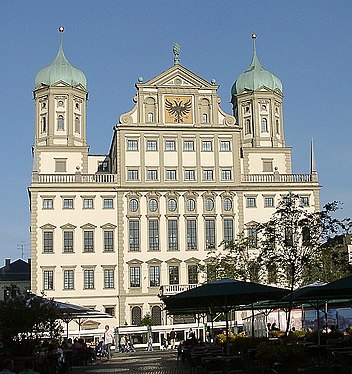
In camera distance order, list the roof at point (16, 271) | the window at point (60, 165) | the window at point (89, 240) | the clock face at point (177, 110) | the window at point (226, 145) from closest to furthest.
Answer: the window at point (89, 240)
the clock face at point (177, 110)
the window at point (226, 145)
the window at point (60, 165)
the roof at point (16, 271)

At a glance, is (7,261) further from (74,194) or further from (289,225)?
(289,225)

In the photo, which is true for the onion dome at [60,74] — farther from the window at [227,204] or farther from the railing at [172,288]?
the railing at [172,288]

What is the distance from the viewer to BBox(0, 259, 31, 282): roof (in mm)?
85625

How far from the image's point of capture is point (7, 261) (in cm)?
8969

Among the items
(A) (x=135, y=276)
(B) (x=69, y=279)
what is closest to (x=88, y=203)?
(B) (x=69, y=279)

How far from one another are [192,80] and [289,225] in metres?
31.9

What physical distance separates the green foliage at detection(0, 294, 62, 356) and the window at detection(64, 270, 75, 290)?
33.5 meters

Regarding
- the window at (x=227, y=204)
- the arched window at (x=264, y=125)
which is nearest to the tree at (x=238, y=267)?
the window at (x=227, y=204)

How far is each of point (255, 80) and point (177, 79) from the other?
28.8ft

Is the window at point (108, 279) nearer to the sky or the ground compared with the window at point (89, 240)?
nearer to the ground

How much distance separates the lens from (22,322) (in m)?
23.8

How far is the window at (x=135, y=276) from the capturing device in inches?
2376

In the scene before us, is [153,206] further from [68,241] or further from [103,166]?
[103,166]

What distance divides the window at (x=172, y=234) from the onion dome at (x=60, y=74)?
14045mm
